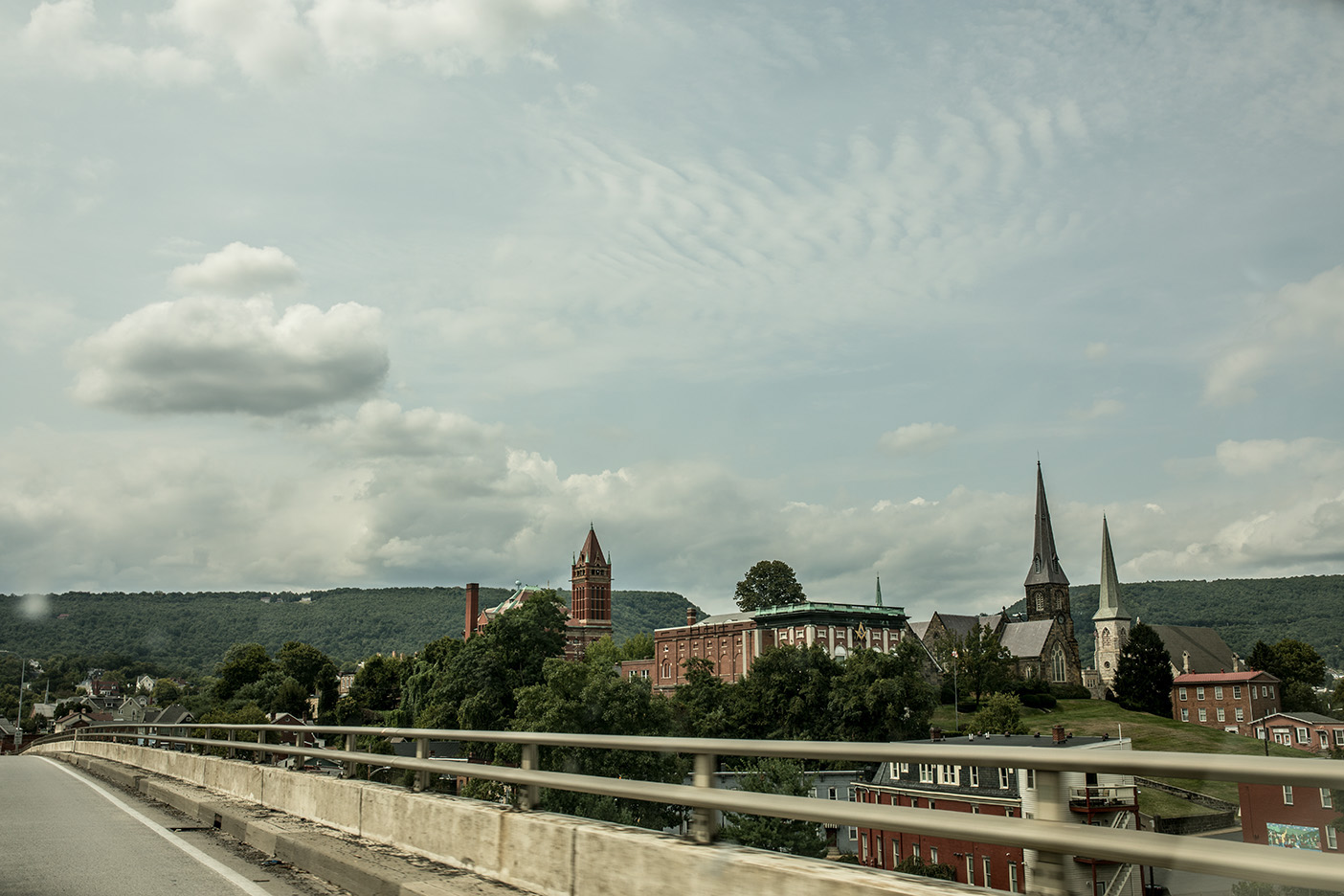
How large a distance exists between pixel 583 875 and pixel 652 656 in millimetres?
160122

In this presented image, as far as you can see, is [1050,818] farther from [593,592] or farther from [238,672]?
[593,592]

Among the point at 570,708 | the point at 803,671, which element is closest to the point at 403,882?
the point at 570,708

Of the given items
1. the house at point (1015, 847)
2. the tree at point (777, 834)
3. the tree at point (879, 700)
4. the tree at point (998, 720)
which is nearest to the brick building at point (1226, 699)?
the tree at point (998, 720)

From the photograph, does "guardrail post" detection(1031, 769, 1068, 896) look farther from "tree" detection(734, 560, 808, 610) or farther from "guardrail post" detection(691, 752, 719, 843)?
"tree" detection(734, 560, 808, 610)

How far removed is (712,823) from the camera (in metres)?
5.38

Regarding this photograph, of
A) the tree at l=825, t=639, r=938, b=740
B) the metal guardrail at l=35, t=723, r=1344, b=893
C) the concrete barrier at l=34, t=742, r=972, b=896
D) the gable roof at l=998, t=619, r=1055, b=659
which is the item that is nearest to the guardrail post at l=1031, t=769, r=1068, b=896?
the metal guardrail at l=35, t=723, r=1344, b=893

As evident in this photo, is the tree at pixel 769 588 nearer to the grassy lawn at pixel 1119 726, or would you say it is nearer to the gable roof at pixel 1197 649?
the grassy lawn at pixel 1119 726

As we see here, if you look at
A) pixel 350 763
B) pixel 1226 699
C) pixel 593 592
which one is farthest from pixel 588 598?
pixel 350 763

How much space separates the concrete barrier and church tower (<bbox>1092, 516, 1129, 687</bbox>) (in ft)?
521

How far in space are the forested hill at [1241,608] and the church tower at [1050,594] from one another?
12609mm

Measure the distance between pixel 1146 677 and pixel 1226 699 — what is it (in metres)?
9.41

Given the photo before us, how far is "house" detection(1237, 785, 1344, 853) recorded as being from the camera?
298cm

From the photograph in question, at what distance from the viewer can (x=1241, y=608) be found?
162625 millimetres

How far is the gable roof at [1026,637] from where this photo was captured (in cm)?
14288
